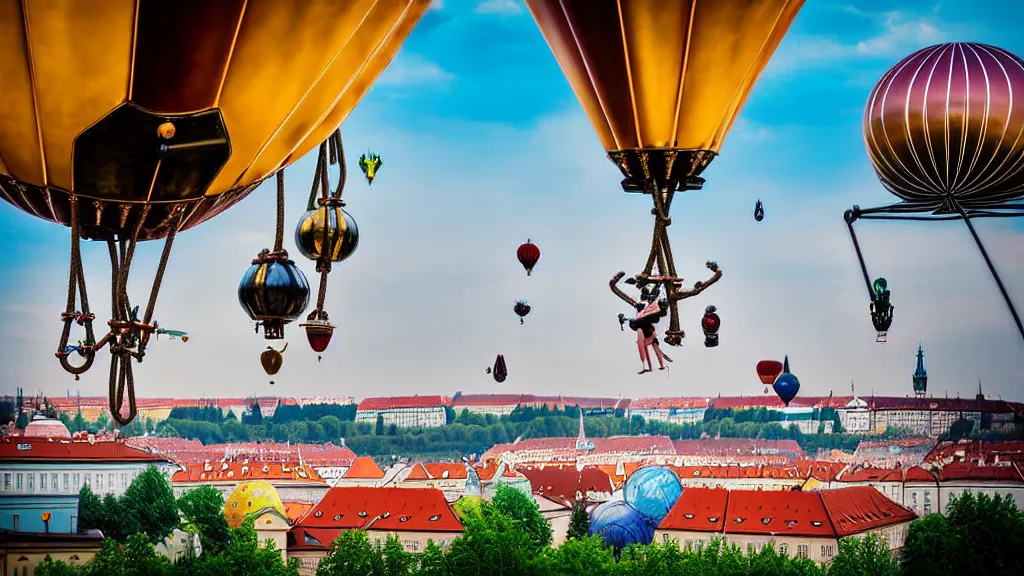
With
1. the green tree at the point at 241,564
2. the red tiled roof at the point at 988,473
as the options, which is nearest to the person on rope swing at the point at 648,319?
the green tree at the point at 241,564

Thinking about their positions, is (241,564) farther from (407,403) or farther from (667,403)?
(667,403)

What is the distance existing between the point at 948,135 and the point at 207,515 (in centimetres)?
2082

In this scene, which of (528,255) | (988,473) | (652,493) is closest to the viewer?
(528,255)

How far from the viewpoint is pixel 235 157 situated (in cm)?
247

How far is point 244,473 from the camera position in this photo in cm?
3666

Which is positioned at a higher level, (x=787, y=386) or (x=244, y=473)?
(x=787, y=386)

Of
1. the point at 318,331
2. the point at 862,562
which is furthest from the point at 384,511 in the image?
the point at 318,331

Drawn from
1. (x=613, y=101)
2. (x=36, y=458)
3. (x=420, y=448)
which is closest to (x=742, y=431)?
(x=420, y=448)

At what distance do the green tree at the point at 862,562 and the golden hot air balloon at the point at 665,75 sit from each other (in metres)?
16.9

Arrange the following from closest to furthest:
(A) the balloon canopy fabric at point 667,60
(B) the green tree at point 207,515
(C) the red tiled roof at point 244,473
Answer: (A) the balloon canopy fabric at point 667,60 → (B) the green tree at point 207,515 → (C) the red tiled roof at point 244,473

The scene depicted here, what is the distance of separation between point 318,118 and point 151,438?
40.2 meters

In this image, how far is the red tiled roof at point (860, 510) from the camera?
24.9 m

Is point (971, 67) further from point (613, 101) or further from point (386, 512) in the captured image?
point (386, 512)

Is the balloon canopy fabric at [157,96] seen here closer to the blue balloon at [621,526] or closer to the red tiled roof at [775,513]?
the blue balloon at [621,526]
